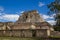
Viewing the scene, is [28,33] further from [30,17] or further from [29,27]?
[30,17]

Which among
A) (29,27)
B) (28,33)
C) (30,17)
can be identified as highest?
(30,17)

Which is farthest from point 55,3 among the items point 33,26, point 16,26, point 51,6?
point 16,26

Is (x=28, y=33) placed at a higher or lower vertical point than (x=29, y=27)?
lower

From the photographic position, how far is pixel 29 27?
3125 cm

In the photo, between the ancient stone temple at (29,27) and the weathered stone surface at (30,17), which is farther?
the weathered stone surface at (30,17)

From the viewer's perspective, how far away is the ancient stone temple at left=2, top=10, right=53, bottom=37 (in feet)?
73.0

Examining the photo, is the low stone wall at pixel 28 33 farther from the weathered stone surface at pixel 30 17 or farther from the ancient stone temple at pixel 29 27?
the weathered stone surface at pixel 30 17

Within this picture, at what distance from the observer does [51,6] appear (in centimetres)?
3522

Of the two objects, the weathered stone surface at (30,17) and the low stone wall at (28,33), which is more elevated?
the weathered stone surface at (30,17)

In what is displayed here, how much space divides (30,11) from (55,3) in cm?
1010

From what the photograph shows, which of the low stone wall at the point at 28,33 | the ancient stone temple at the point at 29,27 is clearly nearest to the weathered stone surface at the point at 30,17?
the ancient stone temple at the point at 29,27

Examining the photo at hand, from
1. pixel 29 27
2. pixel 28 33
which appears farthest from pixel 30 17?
pixel 28 33

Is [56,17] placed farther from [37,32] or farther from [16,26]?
[37,32]

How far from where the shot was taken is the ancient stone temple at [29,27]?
73.0 feet
